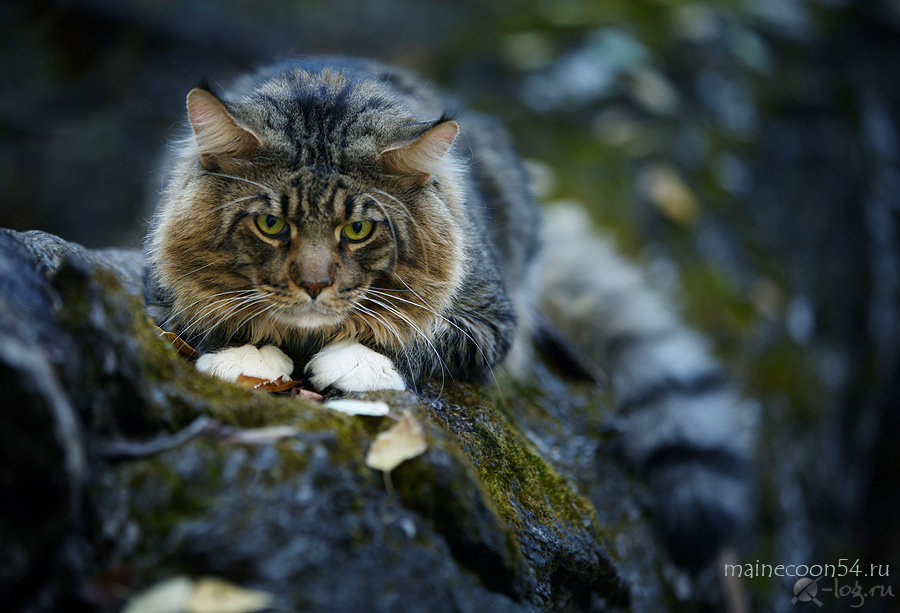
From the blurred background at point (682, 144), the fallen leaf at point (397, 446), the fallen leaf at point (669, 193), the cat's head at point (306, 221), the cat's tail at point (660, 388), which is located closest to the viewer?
the fallen leaf at point (397, 446)

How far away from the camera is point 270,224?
6.76 feet

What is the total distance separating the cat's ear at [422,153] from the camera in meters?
2.09

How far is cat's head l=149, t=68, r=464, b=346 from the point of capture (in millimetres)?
2039

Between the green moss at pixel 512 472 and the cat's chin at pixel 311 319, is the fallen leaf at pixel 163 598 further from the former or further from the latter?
the cat's chin at pixel 311 319

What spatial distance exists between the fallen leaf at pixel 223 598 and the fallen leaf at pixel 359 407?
0.55 meters

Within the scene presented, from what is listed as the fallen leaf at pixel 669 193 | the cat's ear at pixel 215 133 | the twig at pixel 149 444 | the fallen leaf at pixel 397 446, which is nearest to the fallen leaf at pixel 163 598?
the twig at pixel 149 444

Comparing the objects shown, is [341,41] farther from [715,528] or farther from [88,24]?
[715,528]

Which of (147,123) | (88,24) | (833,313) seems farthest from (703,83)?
(88,24)

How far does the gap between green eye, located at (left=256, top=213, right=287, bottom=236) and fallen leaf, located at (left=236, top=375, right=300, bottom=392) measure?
449mm

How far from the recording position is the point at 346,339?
86.7 inches

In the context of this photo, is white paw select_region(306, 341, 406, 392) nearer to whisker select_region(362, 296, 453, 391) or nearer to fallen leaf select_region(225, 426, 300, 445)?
whisker select_region(362, 296, 453, 391)

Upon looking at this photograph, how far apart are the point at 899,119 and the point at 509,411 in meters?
5.23

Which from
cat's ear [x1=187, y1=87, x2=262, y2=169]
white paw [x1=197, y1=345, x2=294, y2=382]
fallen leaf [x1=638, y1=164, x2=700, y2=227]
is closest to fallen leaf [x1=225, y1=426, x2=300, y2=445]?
white paw [x1=197, y1=345, x2=294, y2=382]

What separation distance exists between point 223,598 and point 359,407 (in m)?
0.63
